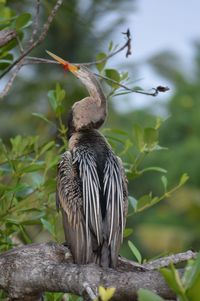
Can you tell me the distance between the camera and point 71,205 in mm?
3504

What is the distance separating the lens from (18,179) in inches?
140

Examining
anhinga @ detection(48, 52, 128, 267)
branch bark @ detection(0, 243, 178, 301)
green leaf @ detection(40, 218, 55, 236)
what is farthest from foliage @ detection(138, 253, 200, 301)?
green leaf @ detection(40, 218, 55, 236)

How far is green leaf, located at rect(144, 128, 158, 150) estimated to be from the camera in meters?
3.64

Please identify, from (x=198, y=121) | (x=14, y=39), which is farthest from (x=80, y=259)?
(x=198, y=121)

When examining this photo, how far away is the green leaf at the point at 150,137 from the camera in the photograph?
3643mm

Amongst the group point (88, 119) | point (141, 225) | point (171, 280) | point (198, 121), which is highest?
point (171, 280)

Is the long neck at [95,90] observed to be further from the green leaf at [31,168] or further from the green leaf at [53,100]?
the green leaf at [31,168]

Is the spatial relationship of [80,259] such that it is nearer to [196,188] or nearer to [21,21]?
[21,21]

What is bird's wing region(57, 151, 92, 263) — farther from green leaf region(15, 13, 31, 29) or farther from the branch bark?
green leaf region(15, 13, 31, 29)

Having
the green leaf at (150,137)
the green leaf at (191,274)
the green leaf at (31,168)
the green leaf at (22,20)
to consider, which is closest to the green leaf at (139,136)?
the green leaf at (150,137)

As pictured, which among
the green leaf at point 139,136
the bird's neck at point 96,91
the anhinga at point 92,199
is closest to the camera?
the anhinga at point 92,199

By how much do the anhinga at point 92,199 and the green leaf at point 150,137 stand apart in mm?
163

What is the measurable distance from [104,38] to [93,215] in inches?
595

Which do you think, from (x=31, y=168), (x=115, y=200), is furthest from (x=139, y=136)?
(x=31, y=168)
